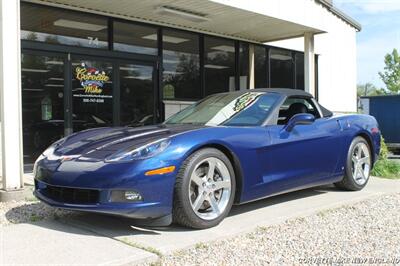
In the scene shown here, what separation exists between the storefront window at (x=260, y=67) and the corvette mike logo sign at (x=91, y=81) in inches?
187

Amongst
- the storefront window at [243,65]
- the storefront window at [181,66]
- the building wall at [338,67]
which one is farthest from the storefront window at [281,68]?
the storefront window at [181,66]

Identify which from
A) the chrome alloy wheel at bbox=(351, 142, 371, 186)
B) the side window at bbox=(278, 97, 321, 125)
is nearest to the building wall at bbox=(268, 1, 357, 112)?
the chrome alloy wheel at bbox=(351, 142, 371, 186)

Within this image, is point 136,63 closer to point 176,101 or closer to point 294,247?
point 176,101

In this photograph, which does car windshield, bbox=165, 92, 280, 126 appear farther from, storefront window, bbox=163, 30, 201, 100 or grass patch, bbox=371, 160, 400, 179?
storefront window, bbox=163, 30, 201, 100

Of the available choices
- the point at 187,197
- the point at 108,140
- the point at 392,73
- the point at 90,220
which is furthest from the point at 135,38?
the point at 392,73

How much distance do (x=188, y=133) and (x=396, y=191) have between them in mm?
3677

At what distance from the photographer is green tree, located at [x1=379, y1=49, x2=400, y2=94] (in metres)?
38.8

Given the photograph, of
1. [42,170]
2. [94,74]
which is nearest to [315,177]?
[42,170]

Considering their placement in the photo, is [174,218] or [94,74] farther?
[94,74]

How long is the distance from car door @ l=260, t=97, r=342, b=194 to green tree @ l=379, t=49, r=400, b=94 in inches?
1413

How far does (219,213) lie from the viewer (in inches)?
178

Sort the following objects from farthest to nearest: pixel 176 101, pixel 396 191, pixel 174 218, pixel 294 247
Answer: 1. pixel 176 101
2. pixel 396 191
3. pixel 174 218
4. pixel 294 247

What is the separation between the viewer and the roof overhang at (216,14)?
8859 mm

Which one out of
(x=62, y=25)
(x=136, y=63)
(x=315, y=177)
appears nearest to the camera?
(x=315, y=177)
